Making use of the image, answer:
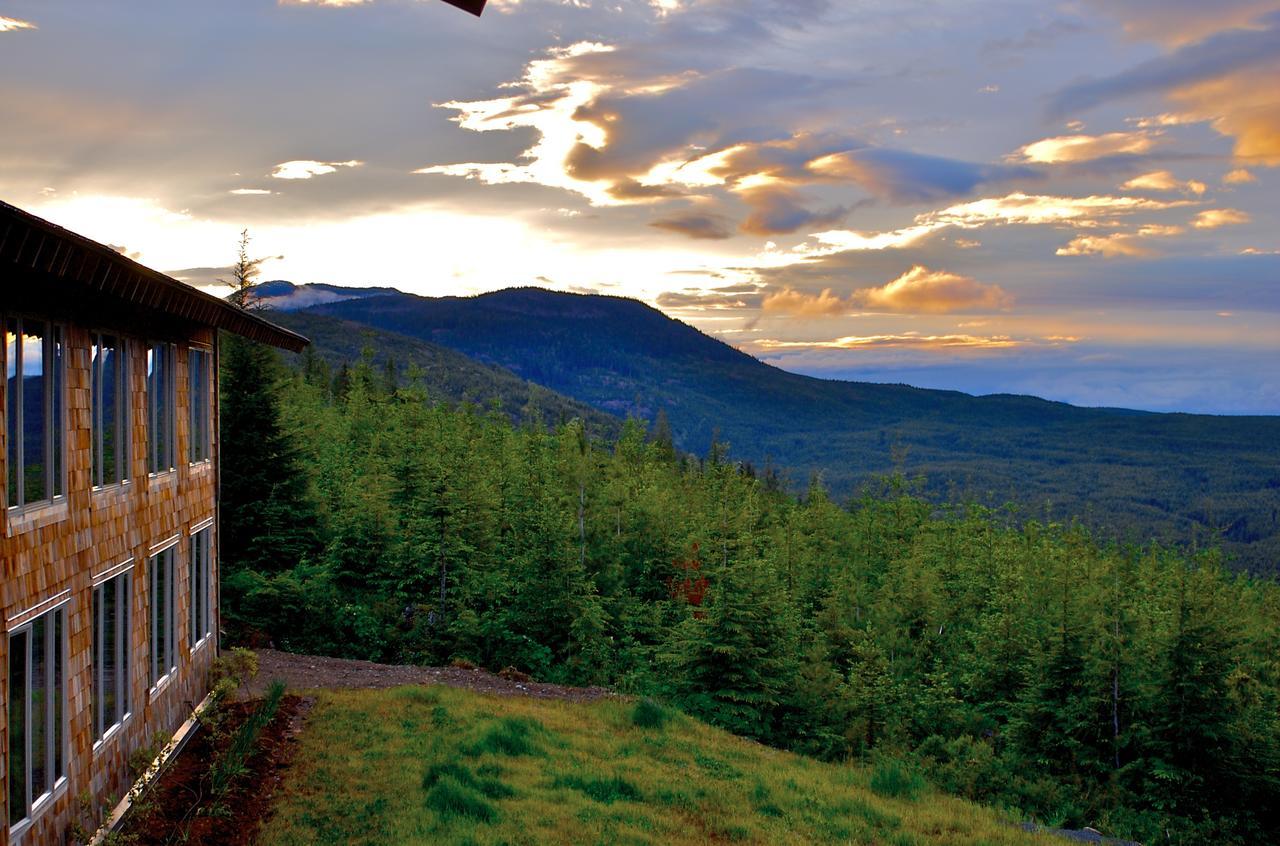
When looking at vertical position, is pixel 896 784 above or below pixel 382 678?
below

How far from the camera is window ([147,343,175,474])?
11.6 meters

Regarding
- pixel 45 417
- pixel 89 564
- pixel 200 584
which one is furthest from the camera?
pixel 200 584

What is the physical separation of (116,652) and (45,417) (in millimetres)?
3120

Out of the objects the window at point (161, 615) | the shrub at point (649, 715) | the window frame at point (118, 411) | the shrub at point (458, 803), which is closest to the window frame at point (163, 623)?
the window at point (161, 615)

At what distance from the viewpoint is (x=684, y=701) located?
1980 centimetres

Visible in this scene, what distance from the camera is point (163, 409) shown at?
40.1 feet

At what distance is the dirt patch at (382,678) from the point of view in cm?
1805

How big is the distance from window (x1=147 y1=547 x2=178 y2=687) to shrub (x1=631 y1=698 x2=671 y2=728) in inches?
304

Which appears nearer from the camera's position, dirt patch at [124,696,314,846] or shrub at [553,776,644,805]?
dirt patch at [124,696,314,846]

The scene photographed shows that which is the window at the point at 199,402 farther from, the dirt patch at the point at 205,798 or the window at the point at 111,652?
the dirt patch at the point at 205,798

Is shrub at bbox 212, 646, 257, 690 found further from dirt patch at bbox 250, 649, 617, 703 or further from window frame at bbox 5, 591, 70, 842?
window frame at bbox 5, 591, 70, 842

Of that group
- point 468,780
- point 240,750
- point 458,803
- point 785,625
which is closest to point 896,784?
point 468,780

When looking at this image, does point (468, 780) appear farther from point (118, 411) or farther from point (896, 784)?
point (896, 784)

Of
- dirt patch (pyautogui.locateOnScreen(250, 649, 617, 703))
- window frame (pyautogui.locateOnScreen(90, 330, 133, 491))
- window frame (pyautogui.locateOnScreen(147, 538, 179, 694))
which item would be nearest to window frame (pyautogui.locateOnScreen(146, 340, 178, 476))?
window frame (pyautogui.locateOnScreen(90, 330, 133, 491))
